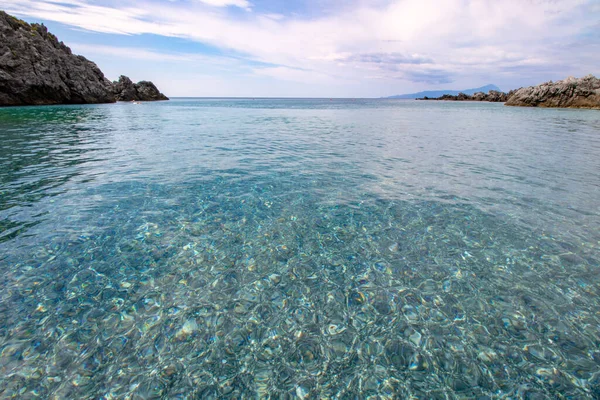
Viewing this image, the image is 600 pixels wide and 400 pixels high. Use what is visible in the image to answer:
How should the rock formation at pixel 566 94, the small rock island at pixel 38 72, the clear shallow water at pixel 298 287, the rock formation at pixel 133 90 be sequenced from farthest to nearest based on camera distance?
the rock formation at pixel 133 90, the rock formation at pixel 566 94, the small rock island at pixel 38 72, the clear shallow water at pixel 298 287

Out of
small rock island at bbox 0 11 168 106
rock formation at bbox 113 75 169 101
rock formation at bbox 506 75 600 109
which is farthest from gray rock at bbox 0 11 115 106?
rock formation at bbox 506 75 600 109

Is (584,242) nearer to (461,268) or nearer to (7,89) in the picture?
(461,268)

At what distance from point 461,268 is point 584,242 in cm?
512

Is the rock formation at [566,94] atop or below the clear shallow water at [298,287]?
atop

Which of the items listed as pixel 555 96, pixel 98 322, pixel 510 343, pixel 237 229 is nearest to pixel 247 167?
pixel 237 229

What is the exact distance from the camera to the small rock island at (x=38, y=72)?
7225 cm

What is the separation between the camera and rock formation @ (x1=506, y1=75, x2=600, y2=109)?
8408cm

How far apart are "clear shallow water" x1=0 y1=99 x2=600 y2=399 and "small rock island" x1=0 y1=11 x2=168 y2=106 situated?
88.5 m

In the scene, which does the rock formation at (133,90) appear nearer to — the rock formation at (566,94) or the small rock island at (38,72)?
the small rock island at (38,72)

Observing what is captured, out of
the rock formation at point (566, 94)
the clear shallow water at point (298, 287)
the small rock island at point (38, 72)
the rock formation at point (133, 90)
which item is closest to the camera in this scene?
the clear shallow water at point (298, 287)

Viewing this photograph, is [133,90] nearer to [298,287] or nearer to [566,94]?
[298,287]

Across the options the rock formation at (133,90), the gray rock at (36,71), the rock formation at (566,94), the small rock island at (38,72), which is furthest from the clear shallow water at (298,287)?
the rock formation at (133,90)

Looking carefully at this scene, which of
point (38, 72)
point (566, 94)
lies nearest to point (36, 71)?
point (38, 72)

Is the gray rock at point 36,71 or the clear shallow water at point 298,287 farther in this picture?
the gray rock at point 36,71
